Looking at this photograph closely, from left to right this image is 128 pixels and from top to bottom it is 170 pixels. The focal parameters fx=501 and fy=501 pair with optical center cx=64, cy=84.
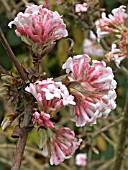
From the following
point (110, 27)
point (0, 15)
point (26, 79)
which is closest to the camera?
point (26, 79)

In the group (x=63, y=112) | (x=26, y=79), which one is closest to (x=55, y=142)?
(x=26, y=79)

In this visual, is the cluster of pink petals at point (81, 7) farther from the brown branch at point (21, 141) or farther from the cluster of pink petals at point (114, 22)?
the brown branch at point (21, 141)

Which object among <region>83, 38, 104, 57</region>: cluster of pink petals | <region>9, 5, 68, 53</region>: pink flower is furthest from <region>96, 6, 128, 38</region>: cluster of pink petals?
<region>83, 38, 104, 57</region>: cluster of pink petals

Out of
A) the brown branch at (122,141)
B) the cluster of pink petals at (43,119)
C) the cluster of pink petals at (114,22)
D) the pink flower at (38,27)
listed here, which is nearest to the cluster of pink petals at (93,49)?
the brown branch at (122,141)

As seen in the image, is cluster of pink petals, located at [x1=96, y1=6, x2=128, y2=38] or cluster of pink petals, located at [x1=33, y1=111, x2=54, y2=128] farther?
cluster of pink petals, located at [x1=96, y1=6, x2=128, y2=38]

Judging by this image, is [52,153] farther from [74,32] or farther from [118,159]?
[74,32]

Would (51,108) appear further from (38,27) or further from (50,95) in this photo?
(38,27)

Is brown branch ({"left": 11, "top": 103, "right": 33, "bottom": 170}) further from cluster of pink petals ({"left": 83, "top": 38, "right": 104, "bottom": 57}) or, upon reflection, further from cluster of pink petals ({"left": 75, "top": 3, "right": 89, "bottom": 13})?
cluster of pink petals ({"left": 83, "top": 38, "right": 104, "bottom": 57})
